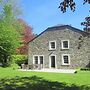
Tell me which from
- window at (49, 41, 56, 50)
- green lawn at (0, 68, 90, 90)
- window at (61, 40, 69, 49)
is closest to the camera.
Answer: green lawn at (0, 68, 90, 90)

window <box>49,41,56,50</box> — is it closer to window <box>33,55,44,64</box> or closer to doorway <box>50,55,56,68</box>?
doorway <box>50,55,56,68</box>

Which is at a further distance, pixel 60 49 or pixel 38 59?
pixel 38 59

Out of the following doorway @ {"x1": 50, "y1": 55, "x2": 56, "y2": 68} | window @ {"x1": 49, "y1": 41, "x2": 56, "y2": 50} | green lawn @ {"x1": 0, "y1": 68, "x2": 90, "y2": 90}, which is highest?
window @ {"x1": 49, "y1": 41, "x2": 56, "y2": 50}

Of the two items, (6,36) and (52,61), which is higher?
(6,36)

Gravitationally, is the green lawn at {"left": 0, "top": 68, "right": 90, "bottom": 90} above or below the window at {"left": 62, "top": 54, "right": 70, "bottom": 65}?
below

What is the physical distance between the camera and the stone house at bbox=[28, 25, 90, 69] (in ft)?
140

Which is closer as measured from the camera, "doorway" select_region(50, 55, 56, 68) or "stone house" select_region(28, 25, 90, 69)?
"stone house" select_region(28, 25, 90, 69)

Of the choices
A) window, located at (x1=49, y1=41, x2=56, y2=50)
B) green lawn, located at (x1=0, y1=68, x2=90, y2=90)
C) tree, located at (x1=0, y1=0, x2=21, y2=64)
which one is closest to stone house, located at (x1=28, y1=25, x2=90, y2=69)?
window, located at (x1=49, y1=41, x2=56, y2=50)

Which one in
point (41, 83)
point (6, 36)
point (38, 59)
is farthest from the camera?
point (38, 59)

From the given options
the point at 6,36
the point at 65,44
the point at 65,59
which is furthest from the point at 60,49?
the point at 6,36

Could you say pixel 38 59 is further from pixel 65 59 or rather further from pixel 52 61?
pixel 65 59

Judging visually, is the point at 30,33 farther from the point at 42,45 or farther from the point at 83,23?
the point at 83,23

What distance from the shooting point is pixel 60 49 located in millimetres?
44969

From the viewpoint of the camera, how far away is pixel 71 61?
143 ft
